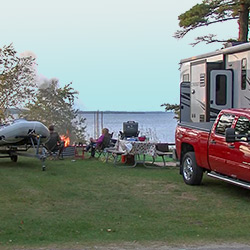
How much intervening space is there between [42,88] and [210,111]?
37.5ft

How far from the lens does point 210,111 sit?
1256 cm

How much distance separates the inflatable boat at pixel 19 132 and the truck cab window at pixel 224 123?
530 centimetres

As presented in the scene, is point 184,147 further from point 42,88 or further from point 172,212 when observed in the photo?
point 42,88

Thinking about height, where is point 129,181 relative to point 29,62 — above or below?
below

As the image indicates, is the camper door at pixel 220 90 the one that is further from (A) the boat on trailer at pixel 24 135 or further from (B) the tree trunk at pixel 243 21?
(B) the tree trunk at pixel 243 21

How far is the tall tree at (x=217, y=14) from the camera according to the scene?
746 inches

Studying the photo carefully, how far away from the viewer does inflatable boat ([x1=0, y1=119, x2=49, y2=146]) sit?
12.5 meters

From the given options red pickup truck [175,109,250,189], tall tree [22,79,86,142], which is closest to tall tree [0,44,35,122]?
tall tree [22,79,86,142]

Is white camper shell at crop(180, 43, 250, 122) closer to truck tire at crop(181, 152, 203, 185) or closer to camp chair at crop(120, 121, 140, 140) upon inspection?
truck tire at crop(181, 152, 203, 185)

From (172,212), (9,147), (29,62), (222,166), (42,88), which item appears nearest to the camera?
(172,212)

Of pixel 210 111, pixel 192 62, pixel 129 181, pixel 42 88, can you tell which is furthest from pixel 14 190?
pixel 42 88

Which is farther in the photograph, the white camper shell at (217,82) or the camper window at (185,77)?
the camper window at (185,77)

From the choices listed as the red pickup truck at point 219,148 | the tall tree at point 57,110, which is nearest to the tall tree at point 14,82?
the tall tree at point 57,110

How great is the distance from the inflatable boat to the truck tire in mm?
4225
